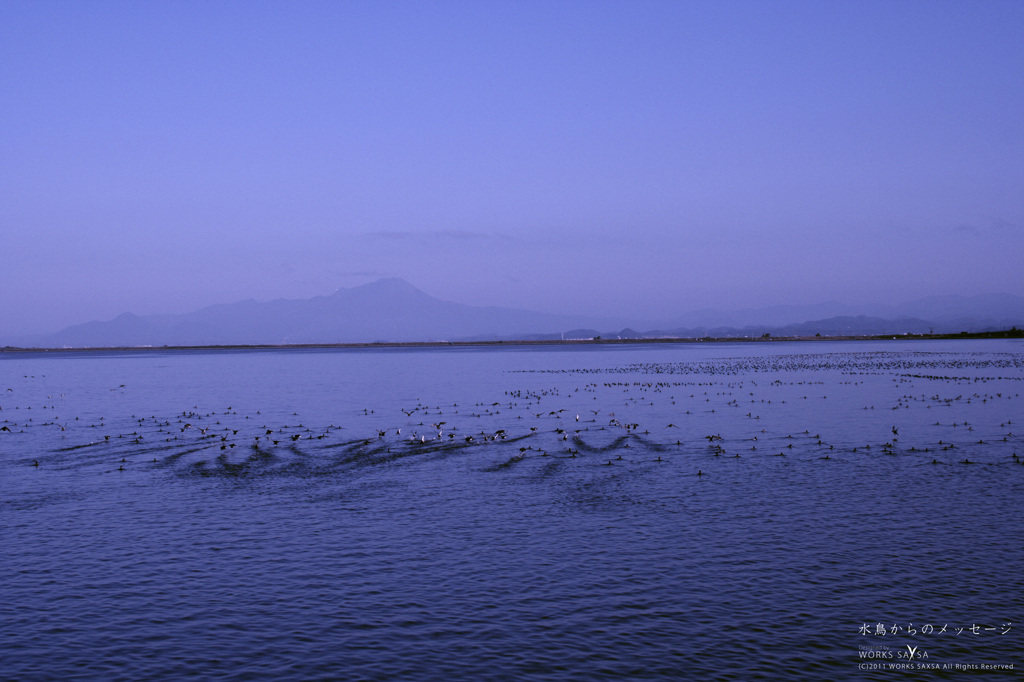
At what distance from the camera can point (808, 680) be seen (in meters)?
16.2

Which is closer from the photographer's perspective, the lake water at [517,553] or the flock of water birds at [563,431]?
the lake water at [517,553]

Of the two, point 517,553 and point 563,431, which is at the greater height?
point 563,431

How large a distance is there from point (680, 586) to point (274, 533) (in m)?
14.9

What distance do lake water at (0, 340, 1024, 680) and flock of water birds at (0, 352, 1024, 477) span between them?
41 centimetres

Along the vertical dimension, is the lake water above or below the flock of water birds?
below

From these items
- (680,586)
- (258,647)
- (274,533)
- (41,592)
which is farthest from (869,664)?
(41,592)

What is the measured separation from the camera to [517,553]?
2511 centimetres

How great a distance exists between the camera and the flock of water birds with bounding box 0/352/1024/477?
43.4 m

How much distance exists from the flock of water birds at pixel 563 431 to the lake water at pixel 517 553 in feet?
1.34

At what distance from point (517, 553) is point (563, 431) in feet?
97.6

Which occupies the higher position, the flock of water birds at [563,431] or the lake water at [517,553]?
the flock of water birds at [563,431]

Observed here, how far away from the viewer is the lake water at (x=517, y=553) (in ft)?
58.2

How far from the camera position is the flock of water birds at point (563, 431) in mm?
43438

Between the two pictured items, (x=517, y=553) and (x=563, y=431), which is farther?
(x=563, y=431)
